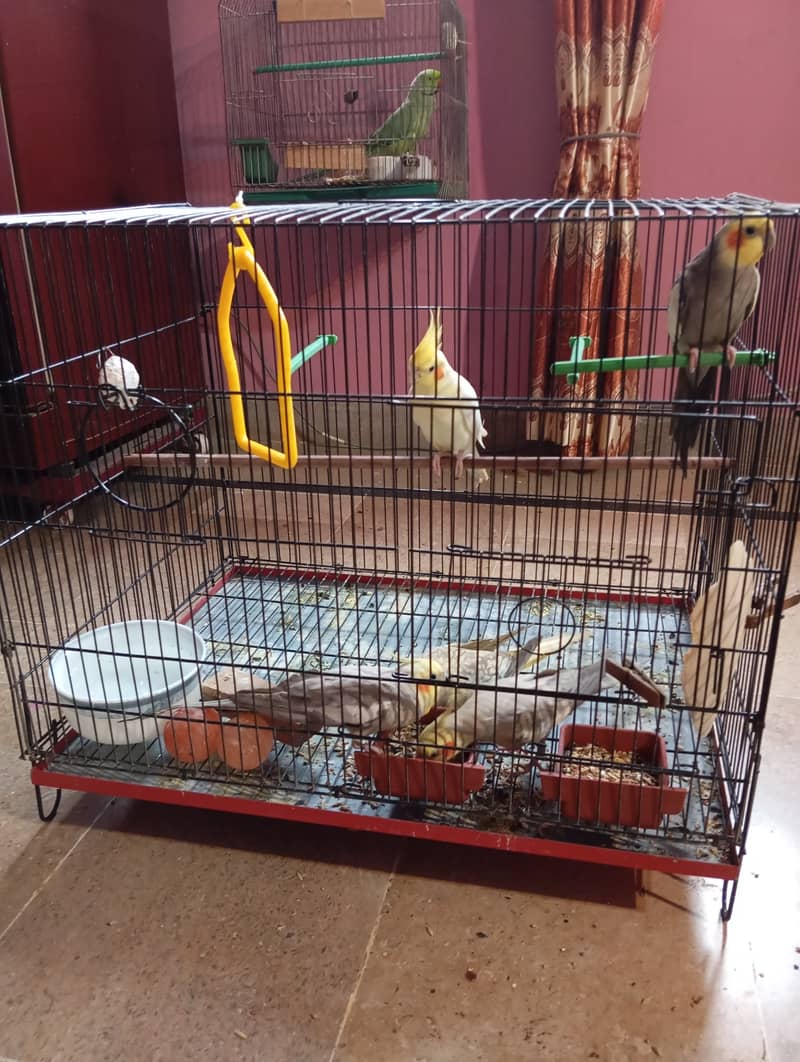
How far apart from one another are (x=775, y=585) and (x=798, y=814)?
1.78 feet

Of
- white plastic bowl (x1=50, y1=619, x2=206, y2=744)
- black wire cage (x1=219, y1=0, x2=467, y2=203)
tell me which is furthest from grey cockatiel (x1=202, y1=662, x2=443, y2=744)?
black wire cage (x1=219, y1=0, x2=467, y2=203)

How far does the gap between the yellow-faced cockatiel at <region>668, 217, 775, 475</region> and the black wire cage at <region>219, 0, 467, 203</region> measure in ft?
6.12

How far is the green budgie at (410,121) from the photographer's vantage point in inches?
117

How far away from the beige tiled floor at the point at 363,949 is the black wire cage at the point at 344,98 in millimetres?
2248

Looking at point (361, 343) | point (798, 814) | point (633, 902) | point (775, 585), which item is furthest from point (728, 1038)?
point (361, 343)

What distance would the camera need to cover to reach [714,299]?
1343 millimetres

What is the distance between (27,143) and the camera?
268 centimetres

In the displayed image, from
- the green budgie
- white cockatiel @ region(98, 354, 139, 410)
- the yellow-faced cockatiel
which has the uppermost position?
the green budgie

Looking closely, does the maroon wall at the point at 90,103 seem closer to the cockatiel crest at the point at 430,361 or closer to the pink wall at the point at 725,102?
the cockatiel crest at the point at 430,361

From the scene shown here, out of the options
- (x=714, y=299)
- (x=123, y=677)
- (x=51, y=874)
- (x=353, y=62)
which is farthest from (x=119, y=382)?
(x=353, y=62)

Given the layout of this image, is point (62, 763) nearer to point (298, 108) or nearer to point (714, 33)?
point (298, 108)

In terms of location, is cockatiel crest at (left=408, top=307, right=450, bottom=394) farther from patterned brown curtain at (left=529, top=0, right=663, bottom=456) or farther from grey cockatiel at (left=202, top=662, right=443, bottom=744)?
patterned brown curtain at (left=529, top=0, right=663, bottom=456)

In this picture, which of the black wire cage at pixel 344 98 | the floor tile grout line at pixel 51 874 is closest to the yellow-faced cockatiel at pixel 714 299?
the floor tile grout line at pixel 51 874

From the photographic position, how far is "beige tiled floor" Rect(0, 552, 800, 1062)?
1.30m
